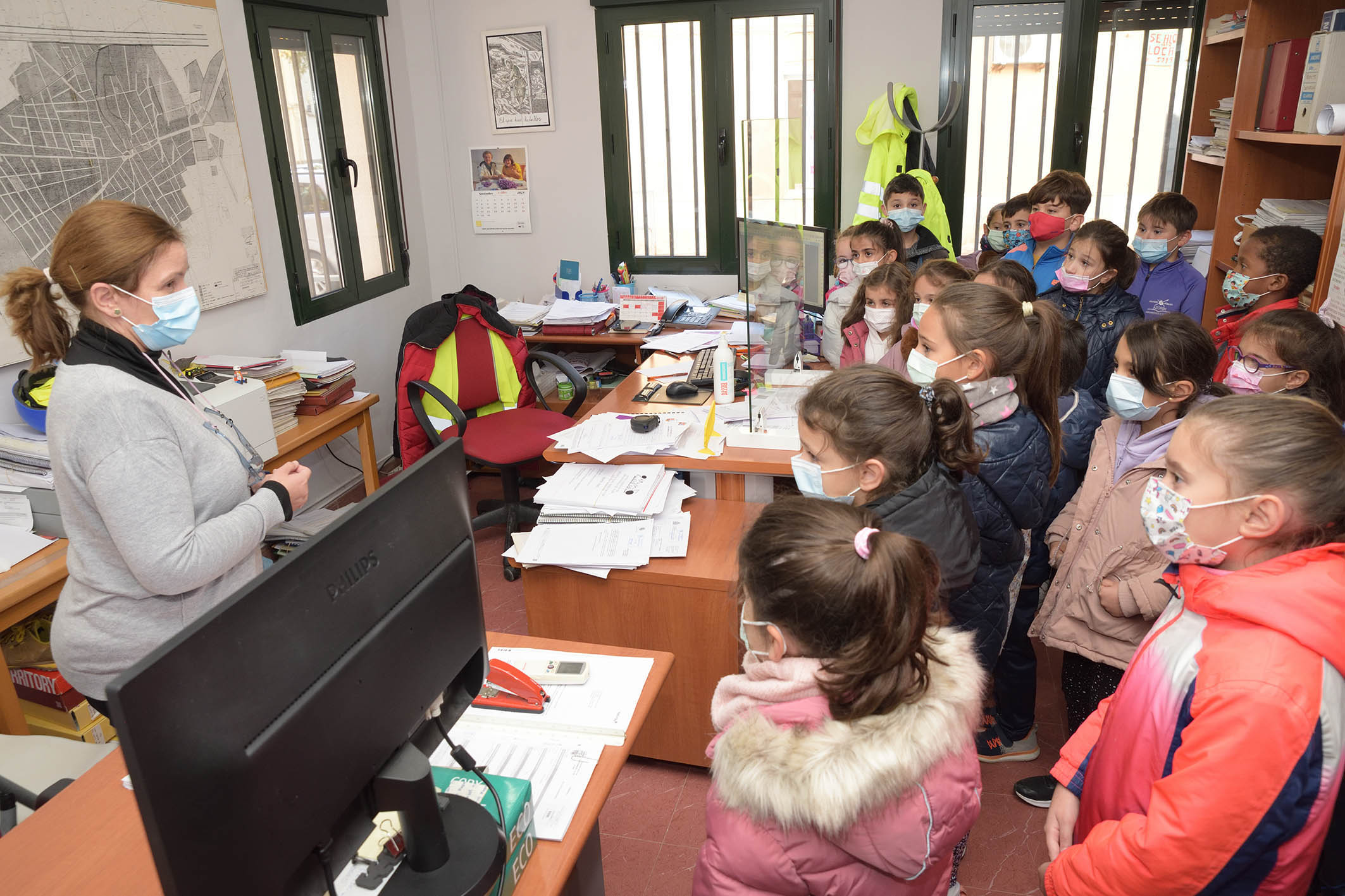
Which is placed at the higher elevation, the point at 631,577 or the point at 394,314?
the point at 394,314

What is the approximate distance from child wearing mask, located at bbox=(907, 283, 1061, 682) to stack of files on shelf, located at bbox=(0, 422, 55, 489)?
2.27 meters

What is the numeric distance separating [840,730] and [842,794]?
Answer: 0.24ft

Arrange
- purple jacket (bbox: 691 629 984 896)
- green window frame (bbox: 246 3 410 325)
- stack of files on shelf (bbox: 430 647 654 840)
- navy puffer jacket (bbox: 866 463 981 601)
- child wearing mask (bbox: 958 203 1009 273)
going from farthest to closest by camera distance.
A: child wearing mask (bbox: 958 203 1009 273), green window frame (bbox: 246 3 410 325), navy puffer jacket (bbox: 866 463 981 601), stack of files on shelf (bbox: 430 647 654 840), purple jacket (bbox: 691 629 984 896)

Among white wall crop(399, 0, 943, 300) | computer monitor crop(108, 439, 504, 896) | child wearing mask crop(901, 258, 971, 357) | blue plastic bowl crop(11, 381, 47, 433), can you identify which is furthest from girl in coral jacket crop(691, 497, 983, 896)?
Answer: white wall crop(399, 0, 943, 300)

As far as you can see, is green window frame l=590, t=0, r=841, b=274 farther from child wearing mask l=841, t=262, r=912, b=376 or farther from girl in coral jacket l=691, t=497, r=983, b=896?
girl in coral jacket l=691, t=497, r=983, b=896

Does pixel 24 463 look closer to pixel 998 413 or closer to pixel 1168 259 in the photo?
pixel 998 413

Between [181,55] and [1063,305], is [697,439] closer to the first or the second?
[1063,305]

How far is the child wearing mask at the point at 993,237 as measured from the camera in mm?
3887

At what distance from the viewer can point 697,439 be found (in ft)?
8.42

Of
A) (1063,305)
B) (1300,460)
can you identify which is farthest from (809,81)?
(1300,460)

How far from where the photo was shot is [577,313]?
4.20m

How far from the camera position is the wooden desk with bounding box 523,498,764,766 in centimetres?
212

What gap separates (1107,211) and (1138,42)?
78cm

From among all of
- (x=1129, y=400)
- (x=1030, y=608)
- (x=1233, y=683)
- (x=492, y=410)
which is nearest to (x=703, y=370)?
(x=492, y=410)
